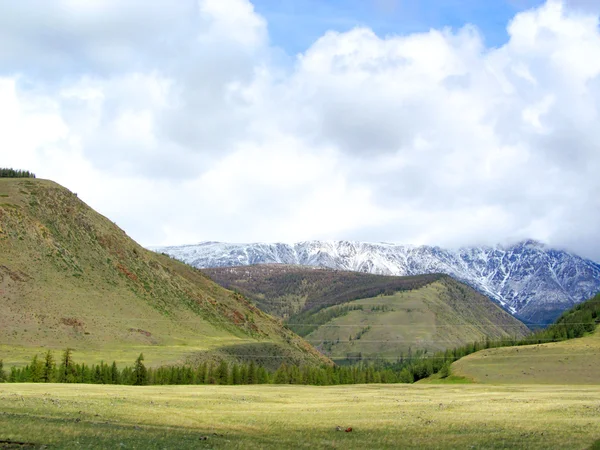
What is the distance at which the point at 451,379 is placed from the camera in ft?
625

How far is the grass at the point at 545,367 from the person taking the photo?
16775cm

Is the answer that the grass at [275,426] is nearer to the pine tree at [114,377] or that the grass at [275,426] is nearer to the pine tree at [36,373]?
the pine tree at [36,373]

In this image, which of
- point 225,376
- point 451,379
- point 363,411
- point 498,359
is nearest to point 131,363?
point 225,376

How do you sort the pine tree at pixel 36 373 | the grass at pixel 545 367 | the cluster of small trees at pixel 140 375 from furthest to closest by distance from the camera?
the grass at pixel 545 367
the cluster of small trees at pixel 140 375
the pine tree at pixel 36 373

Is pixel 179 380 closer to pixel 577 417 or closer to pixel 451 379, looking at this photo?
pixel 451 379

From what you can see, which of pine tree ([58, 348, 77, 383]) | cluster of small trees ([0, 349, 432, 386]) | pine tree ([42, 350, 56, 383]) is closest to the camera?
pine tree ([42, 350, 56, 383])

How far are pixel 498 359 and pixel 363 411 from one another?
484 feet

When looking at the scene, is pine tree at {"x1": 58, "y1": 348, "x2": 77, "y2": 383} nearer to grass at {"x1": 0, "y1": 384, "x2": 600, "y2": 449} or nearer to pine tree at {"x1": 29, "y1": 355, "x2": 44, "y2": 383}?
pine tree at {"x1": 29, "y1": 355, "x2": 44, "y2": 383}

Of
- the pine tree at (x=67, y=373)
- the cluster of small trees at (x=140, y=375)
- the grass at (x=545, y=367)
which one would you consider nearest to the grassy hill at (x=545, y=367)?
the grass at (x=545, y=367)

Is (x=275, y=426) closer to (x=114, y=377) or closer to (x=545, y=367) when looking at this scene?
(x=114, y=377)

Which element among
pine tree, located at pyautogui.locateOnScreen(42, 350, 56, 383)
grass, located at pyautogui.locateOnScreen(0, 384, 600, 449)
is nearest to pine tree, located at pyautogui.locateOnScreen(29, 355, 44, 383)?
pine tree, located at pyautogui.locateOnScreen(42, 350, 56, 383)

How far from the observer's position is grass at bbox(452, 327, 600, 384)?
167750mm

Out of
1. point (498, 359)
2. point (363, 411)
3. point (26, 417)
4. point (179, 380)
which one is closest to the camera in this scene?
point (26, 417)

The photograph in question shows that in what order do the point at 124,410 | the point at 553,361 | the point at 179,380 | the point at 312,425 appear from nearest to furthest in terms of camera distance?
the point at 312,425 < the point at 124,410 < the point at 179,380 < the point at 553,361
